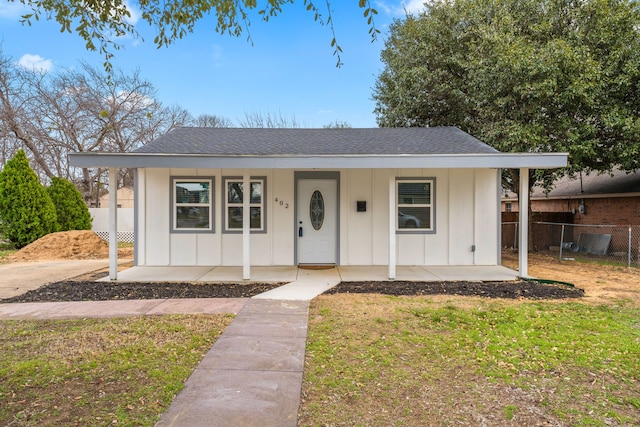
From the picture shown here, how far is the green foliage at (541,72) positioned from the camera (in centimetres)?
896

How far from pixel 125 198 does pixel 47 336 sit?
34384 millimetres

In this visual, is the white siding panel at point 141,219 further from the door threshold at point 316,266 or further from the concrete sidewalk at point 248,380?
the concrete sidewalk at point 248,380

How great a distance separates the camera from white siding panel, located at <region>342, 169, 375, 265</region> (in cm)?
847

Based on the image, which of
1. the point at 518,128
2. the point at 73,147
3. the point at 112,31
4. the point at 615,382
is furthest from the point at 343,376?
the point at 73,147

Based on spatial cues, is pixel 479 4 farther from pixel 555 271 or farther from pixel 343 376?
pixel 343 376

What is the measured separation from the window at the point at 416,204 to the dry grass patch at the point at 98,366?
499 cm

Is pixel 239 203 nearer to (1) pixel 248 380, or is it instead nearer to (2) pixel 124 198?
(1) pixel 248 380

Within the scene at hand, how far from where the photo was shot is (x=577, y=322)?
181 inches

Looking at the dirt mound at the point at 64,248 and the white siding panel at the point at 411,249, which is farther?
the dirt mound at the point at 64,248

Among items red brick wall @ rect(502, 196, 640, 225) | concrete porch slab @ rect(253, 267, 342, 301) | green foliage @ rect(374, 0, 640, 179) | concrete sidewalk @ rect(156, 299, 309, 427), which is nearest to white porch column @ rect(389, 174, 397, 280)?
concrete porch slab @ rect(253, 267, 342, 301)

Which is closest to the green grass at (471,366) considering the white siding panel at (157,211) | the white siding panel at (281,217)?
the white siding panel at (281,217)

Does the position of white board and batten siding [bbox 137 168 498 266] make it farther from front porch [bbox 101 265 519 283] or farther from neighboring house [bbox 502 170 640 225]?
neighboring house [bbox 502 170 640 225]

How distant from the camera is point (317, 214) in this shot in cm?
848

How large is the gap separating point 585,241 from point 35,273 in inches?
632
